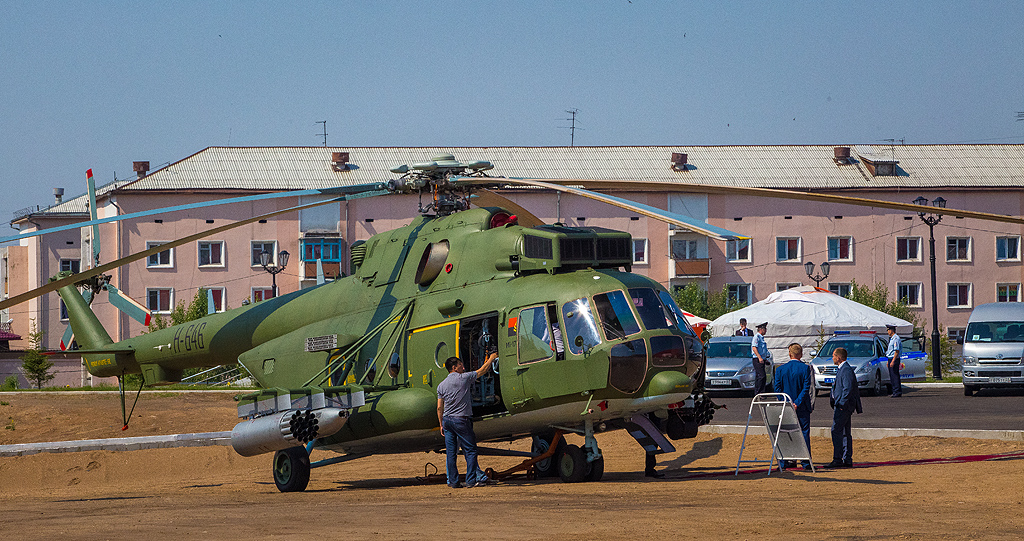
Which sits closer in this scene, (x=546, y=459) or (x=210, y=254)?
(x=546, y=459)

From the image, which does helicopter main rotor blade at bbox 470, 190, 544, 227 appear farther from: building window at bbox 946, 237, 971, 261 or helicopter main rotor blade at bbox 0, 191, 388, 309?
building window at bbox 946, 237, 971, 261

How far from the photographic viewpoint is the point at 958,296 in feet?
200

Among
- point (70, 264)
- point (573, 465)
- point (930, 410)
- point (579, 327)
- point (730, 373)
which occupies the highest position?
point (70, 264)

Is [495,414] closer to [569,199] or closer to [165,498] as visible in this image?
[165,498]

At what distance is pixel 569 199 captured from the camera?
58.8 meters

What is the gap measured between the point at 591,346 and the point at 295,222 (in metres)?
48.4

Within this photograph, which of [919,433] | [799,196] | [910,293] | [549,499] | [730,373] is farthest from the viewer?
[910,293]

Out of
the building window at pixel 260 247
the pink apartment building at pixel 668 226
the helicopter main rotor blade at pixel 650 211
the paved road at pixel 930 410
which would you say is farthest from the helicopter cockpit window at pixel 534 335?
the building window at pixel 260 247

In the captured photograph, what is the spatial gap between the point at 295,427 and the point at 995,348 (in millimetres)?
20988

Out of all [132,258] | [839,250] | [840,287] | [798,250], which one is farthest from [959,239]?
[132,258]

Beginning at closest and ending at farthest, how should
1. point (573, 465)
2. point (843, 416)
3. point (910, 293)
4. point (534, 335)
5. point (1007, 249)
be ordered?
1. point (534, 335)
2. point (573, 465)
3. point (843, 416)
4. point (910, 293)
5. point (1007, 249)

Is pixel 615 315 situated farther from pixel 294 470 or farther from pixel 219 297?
pixel 219 297

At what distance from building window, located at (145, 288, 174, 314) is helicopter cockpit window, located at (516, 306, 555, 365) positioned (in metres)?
49.4

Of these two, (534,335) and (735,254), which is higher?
(735,254)
